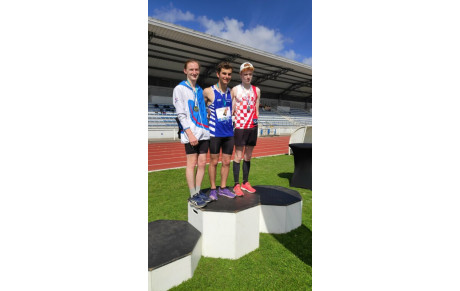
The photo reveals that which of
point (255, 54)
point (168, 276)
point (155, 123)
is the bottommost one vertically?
point (168, 276)

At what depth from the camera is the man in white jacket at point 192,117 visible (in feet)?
5.91

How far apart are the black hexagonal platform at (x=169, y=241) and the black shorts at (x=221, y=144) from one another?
0.75m

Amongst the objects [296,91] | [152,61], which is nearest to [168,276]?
[152,61]

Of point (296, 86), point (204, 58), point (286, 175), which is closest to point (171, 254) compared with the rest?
point (286, 175)

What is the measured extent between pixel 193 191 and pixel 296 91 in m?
29.7

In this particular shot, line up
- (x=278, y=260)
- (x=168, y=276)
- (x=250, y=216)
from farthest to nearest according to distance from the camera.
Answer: (x=250, y=216) < (x=278, y=260) < (x=168, y=276)

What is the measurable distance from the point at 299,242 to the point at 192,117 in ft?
5.38

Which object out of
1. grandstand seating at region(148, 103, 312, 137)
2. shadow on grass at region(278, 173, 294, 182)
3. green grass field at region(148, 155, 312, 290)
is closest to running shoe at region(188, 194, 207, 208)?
green grass field at region(148, 155, 312, 290)

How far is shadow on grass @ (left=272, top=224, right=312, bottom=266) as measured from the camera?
1.83 meters

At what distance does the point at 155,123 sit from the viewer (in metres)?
15.9

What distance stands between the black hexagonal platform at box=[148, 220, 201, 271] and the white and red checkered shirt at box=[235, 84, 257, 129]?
1.20 metres

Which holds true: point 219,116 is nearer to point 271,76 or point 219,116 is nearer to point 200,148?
point 200,148
